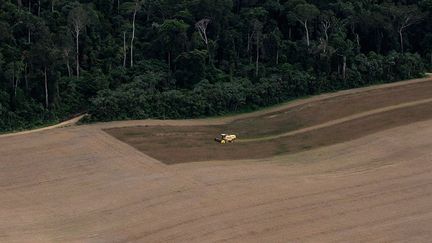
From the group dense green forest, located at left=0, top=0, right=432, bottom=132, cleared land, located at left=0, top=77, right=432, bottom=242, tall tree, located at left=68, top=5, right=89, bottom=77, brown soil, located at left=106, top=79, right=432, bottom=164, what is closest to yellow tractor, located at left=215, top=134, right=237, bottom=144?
brown soil, located at left=106, top=79, right=432, bottom=164

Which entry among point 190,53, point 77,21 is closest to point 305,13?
point 190,53

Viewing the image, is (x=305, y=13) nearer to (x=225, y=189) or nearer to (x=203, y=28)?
(x=203, y=28)

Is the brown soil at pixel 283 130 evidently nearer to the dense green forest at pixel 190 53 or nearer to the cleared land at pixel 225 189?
the cleared land at pixel 225 189

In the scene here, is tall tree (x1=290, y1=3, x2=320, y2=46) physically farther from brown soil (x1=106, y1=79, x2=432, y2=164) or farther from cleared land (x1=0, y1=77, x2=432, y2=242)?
cleared land (x1=0, y1=77, x2=432, y2=242)

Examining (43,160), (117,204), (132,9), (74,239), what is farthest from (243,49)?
(74,239)

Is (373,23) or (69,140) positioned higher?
(373,23)

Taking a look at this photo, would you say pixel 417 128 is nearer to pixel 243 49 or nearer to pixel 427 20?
pixel 243 49

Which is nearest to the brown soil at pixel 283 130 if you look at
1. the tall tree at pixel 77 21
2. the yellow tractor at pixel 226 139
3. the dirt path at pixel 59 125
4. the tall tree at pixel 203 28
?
the yellow tractor at pixel 226 139
